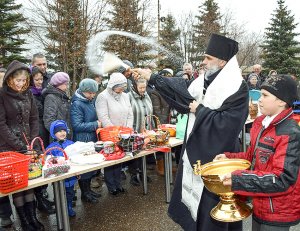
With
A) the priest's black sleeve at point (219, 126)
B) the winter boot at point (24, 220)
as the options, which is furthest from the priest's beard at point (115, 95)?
the priest's black sleeve at point (219, 126)

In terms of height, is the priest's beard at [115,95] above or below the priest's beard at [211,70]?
below

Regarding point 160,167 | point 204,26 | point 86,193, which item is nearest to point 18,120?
point 86,193

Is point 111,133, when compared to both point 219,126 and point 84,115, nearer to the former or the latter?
point 84,115

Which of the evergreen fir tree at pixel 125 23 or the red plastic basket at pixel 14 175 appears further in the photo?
the evergreen fir tree at pixel 125 23

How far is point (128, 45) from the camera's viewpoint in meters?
15.5

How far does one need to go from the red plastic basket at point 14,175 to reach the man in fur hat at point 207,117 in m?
1.39

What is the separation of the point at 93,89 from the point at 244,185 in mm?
3268

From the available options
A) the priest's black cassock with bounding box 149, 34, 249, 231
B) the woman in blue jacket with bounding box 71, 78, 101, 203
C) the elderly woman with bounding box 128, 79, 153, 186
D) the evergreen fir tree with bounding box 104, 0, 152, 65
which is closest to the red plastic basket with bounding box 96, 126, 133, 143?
the woman in blue jacket with bounding box 71, 78, 101, 203

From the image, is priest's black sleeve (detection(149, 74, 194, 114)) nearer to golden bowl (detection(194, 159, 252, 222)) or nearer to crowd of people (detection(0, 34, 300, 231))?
crowd of people (detection(0, 34, 300, 231))

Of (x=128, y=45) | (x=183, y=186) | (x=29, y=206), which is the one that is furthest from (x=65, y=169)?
(x=128, y=45)

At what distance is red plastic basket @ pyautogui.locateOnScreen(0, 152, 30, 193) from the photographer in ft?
9.22

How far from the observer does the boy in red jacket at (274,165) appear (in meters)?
1.89

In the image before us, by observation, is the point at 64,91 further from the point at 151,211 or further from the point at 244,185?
the point at 244,185

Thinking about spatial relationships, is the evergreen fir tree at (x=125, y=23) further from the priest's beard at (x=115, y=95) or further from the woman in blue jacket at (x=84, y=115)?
the woman in blue jacket at (x=84, y=115)
